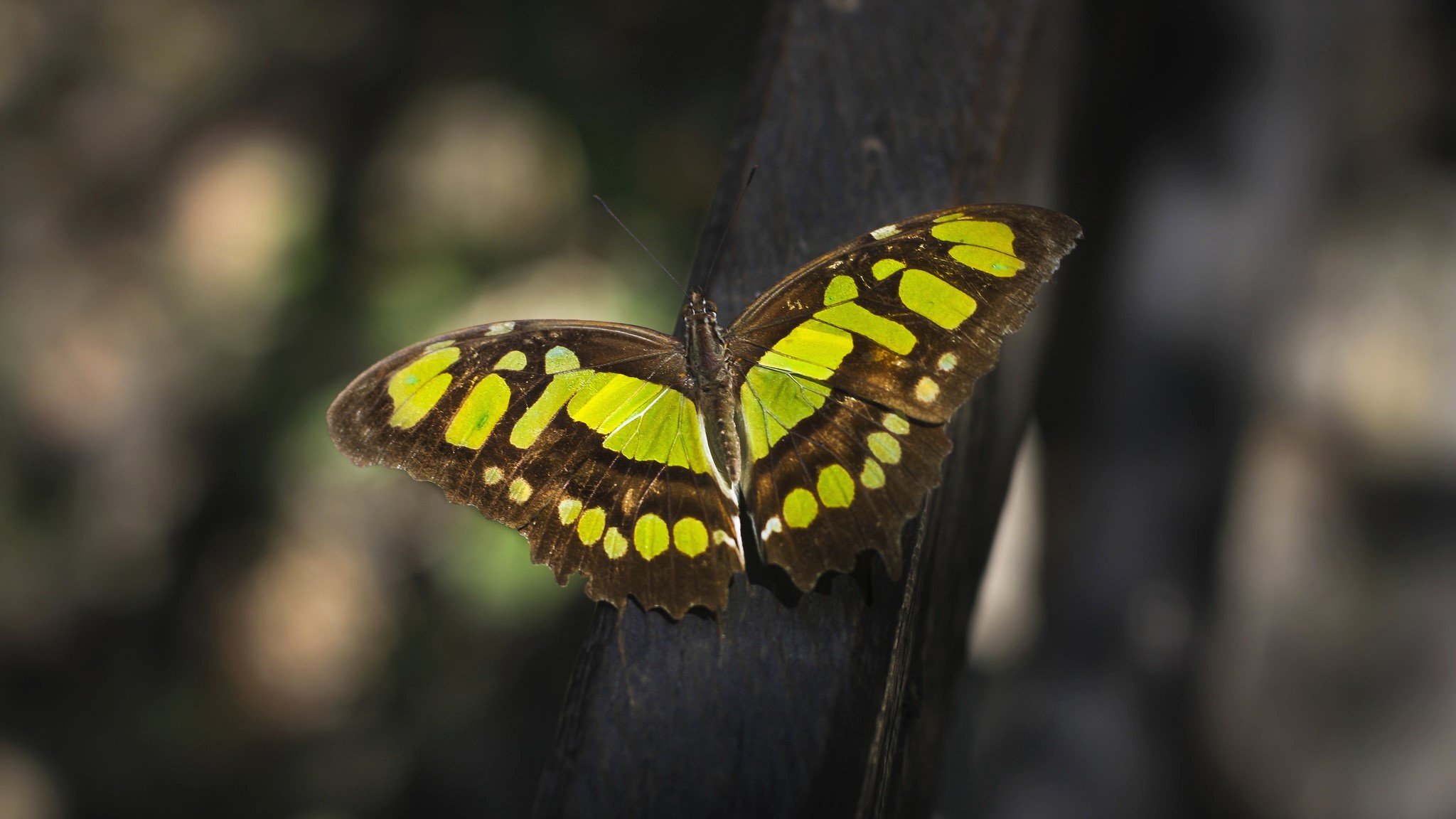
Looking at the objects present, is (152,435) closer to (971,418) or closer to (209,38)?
(209,38)

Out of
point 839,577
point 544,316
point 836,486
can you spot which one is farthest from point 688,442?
point 544,316

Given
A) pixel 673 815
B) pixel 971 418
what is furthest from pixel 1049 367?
pixel 673 815

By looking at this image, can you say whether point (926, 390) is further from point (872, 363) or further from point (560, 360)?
point (560, 360)

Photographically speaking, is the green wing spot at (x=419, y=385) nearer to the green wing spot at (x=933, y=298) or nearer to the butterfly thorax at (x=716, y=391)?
the butterfly thorax at (x=716, y=391)

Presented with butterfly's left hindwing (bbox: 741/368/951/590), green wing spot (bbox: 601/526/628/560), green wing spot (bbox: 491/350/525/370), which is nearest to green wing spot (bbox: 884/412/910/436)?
butterfly's left hindwing (bbox: 741/368/951/590)

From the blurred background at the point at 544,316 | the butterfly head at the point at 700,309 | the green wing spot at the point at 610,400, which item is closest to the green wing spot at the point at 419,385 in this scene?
the green wing spot at the point at 610,400
